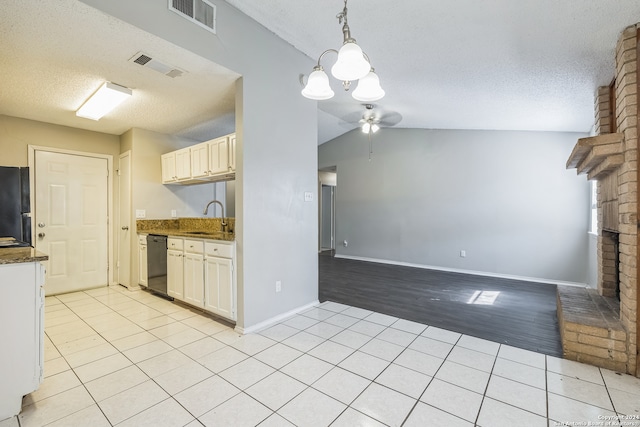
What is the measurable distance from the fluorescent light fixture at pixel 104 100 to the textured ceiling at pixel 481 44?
1451 millimetres

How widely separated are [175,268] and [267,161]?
186 centimetres

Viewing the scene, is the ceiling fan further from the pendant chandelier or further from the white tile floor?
the white tile floor

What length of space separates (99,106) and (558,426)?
185 inches

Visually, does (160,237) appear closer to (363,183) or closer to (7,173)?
(7,173)

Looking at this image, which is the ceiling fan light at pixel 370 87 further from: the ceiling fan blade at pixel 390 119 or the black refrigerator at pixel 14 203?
the black refrigerator at pixel 14 203

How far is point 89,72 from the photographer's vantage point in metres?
2.58

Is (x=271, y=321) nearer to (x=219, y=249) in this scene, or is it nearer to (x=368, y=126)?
(x=219, y=249)

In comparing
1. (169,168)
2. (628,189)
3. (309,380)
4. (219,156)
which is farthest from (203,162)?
(628,189)

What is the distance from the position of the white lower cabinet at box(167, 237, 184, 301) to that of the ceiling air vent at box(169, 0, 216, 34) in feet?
7.54

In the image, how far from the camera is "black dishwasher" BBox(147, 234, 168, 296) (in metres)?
3.73

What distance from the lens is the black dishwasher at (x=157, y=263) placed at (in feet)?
12.2

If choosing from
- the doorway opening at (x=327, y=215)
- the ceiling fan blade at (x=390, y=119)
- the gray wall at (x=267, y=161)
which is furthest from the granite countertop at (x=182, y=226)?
the doorway opening at (x=327, y=215)

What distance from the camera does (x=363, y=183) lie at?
22.1 feet

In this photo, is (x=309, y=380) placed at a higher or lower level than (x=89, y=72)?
lower
